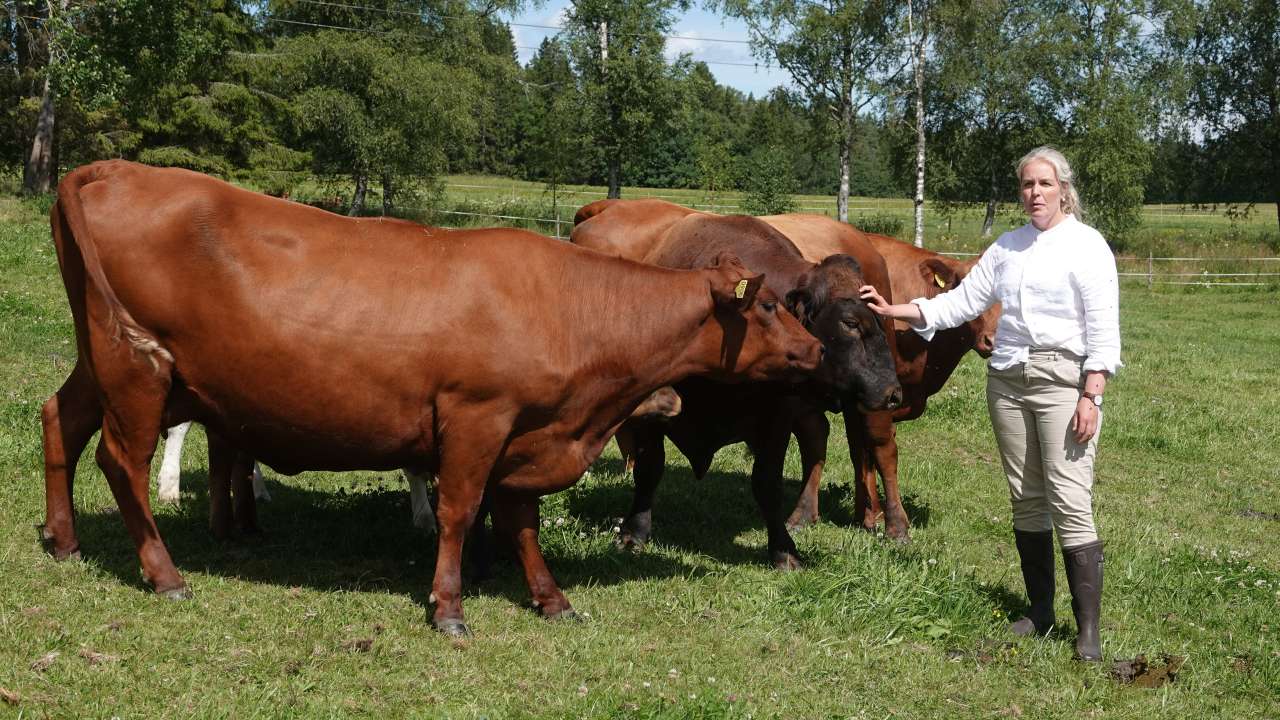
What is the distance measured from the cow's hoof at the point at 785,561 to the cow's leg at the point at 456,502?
2408mm

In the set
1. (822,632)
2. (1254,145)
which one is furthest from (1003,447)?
(1254,145)

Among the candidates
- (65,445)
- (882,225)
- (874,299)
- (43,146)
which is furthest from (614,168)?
(65,445)

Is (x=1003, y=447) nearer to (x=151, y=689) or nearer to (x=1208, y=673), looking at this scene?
(x=1208, y=673)

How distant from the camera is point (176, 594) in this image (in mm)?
5754

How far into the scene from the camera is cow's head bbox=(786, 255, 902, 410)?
674cm

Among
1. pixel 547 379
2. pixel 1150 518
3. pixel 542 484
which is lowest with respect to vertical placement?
pixel 1150 518

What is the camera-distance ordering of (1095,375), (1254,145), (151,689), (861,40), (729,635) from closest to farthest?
(151,689) < (1095,375) < (729,635) < (861,40) < (1254,145)

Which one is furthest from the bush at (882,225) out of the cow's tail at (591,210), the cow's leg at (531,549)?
the cow's leg at (531,549)

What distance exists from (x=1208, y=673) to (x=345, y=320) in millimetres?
4802

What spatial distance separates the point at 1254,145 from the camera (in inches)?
1902

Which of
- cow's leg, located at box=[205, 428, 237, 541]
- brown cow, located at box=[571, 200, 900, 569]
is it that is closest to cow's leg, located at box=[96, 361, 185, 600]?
cow's leg, located at box=[205, 428, 237, 541]

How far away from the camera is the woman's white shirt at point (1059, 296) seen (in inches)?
219

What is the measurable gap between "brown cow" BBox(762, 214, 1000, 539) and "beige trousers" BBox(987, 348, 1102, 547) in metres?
2.55

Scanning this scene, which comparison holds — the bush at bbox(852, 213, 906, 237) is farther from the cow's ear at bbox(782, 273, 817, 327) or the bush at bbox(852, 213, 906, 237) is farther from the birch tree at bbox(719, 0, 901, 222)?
the cow's ear at bbox(782, 273, 817, 327)
